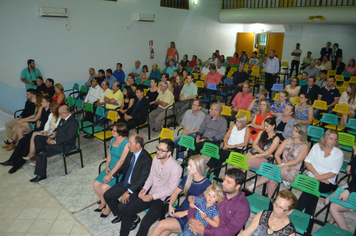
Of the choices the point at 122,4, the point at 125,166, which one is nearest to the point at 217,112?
the point at 125,166

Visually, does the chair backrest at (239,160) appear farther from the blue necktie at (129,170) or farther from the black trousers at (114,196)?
the black trousers at (114,196)

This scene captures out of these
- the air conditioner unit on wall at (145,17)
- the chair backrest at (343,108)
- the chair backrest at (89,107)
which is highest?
the air conditioner unit on wall at (145,17)

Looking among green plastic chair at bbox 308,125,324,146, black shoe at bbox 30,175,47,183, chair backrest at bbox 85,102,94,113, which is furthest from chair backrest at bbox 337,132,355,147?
black shoe at bbox 30,175,47,183

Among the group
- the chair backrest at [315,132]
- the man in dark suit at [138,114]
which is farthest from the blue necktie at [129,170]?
the chair backrest at [315,132]

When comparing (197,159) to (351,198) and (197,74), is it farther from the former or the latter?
(197,74)

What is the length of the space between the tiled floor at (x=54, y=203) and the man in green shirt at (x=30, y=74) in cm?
316

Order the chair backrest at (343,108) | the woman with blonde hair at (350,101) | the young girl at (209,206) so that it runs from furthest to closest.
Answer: the woman with blonde hair at (350,101), the chair backrest at (343,108), the young girl at (209,206)

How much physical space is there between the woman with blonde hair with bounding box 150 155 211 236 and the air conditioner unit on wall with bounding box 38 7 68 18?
276 inches

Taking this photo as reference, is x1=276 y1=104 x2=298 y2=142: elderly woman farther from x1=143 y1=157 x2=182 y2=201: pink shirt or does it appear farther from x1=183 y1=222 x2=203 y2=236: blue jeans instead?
x1=183 y1=222 x2=203 y2=236: blue jeans

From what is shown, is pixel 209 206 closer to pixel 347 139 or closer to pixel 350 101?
pixel 347 139

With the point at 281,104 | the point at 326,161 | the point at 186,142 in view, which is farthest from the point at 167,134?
the point at 281,104

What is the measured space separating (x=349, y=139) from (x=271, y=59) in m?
Answer: 5.25

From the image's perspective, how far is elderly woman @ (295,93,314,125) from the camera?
5.47 meters

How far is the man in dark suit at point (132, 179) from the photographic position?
3.59m
